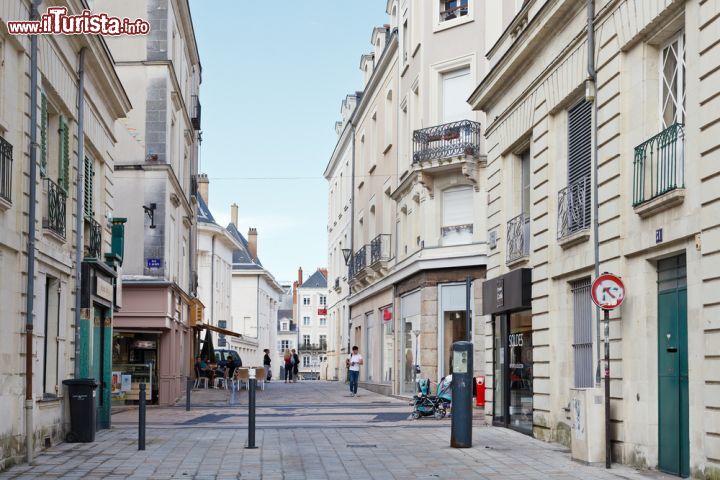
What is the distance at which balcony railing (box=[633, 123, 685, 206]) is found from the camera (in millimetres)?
11656

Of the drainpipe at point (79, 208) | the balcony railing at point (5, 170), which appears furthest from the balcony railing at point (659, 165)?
the drainpipe at point (79, 208)

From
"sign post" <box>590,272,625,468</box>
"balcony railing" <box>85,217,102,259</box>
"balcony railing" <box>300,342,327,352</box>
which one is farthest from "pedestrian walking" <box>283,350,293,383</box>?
"balcony railing" <box>300,342,327,352</box>

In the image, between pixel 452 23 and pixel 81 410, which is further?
pixel 452 23

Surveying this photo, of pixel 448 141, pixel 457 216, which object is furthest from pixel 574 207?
pixel 457 216

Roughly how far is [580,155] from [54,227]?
25.1ft

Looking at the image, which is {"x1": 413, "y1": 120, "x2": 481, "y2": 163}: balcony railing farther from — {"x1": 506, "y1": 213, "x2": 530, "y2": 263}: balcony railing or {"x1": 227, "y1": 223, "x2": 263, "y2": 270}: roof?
{"x1": 227, "y1": 223, "x2": 263, "y2": 270}: roof

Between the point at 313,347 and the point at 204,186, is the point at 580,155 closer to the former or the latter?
the point at 204,186

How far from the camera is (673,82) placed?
12555mm

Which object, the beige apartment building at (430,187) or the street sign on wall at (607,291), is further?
the beige apartment building at (430,187)

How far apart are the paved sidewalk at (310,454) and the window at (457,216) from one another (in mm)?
8275

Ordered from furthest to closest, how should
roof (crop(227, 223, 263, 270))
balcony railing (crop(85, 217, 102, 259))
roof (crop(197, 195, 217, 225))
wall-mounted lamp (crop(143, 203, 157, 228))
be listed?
1. roof (crop(227, 223, 263, 270))
2. roof (crop(197, 195, 217, 225))
3. wall-mounted lamp (crop(143, 203, 157, 228))
4. balcony railing (crop(85, 217, 102, 259))

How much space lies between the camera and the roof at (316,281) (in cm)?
12450

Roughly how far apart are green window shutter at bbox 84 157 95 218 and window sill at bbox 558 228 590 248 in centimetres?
845

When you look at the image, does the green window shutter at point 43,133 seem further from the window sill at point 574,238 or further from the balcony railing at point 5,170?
the window sill at point 574,238
